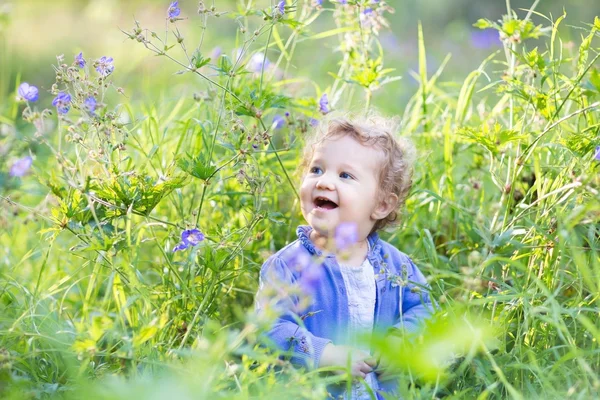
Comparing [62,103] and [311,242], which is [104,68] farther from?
[311,242]

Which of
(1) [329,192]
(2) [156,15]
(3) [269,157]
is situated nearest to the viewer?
(1) [329,192]

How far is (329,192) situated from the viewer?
218 cm

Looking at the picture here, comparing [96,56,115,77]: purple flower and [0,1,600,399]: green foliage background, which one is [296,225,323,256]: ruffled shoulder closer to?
[0,1,600,399]: green foliage background

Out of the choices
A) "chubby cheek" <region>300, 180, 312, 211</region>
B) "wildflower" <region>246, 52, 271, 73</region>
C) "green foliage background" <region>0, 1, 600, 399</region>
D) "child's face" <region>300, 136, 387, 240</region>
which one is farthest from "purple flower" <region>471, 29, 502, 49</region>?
"chubby cheek" <region>300, 180, 312, 211</region>

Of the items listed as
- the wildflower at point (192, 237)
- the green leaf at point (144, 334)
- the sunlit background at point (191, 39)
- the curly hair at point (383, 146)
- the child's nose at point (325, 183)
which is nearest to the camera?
the green leaf at point (144, 334)

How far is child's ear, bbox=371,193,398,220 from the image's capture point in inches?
91.7

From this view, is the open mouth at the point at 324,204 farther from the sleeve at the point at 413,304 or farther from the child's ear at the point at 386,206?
the sleeve at the point at 413,304

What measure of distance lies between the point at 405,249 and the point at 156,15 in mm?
6031

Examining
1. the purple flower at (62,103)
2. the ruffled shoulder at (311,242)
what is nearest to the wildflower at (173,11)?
the purple flower at (62,103)

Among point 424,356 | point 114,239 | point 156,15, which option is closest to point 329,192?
point 114,239

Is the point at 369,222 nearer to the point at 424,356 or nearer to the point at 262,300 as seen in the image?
the point at 262,300

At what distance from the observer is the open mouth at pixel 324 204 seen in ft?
7.27

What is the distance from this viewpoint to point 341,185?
7.18 feet

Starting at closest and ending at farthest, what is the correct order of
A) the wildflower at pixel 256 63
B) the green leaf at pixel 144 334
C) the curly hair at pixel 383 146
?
1. the green leaf at pixel 144 334
2. the curly hair at pixel 383 146
3. the wildflower at pixel 256 63
